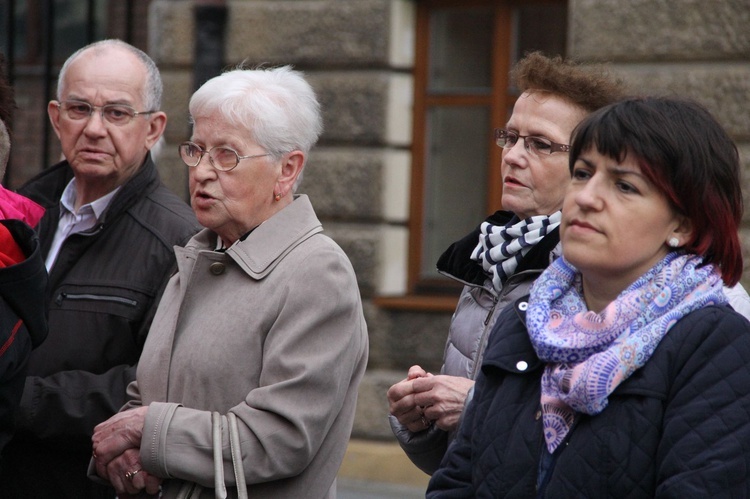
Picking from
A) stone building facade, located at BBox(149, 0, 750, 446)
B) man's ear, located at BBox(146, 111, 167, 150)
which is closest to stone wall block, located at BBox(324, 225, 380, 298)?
stone building facade, located at BBox(149, 0, 750, 446)

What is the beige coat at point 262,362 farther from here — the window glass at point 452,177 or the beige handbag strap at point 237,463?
the window glass at point 452,177

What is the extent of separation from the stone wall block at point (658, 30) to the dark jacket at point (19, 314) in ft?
12.7

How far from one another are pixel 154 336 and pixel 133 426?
0.87ft

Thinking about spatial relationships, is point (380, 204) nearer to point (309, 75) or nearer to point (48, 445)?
point (309, 75)

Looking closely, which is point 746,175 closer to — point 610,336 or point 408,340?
point 408,340

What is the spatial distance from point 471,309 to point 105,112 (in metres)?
1.39

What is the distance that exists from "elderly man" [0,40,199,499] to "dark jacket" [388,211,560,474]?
842mm

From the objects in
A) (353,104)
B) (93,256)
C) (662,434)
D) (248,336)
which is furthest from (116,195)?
(353,104)

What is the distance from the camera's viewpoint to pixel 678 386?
6.91ft

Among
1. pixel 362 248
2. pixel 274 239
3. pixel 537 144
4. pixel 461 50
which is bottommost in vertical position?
pixel 362 248

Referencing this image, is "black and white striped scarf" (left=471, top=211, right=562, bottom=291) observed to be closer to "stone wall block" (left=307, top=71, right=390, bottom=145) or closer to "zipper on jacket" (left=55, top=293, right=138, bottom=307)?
"zipper on jacket" (left=55, top=293, right=138, bottom=307)

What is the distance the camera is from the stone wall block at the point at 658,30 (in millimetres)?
5816

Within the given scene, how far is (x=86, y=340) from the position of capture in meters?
3.32

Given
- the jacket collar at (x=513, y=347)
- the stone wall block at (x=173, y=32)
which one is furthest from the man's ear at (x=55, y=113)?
the stone wall block at (x=173, y=32)
